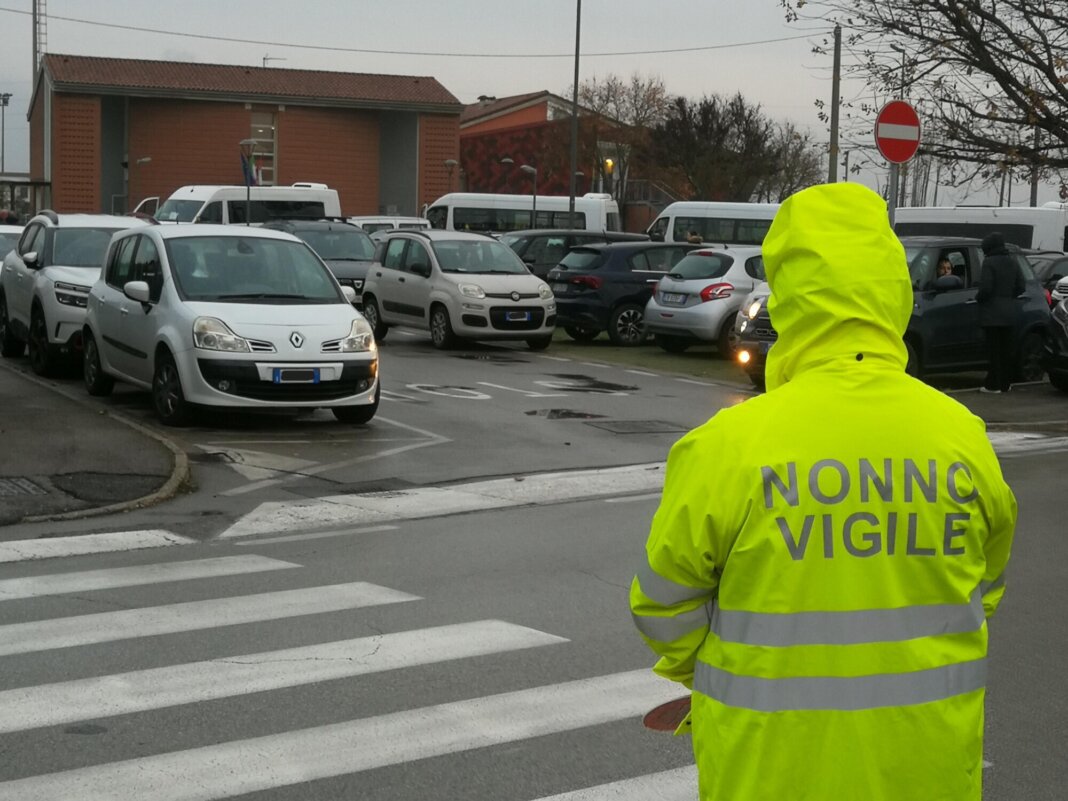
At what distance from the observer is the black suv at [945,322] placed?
60.6ft

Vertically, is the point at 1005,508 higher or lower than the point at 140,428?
higher

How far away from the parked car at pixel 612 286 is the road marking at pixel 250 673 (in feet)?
59.2

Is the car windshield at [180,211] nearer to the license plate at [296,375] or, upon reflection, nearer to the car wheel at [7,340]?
the car wheel at [7,340]

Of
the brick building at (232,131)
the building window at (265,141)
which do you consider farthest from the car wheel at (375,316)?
the building window at (265,141)

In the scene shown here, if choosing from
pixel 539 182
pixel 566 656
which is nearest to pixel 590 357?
pixel 566 656

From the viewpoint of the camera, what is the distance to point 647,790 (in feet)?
16.1

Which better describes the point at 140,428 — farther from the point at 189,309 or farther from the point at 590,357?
the point at 590,357

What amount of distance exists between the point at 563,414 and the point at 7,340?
8167 mm

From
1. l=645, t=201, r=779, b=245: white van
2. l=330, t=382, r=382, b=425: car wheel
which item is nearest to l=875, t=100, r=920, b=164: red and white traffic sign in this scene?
l=330, t=382, r=382, b=425: car wheel

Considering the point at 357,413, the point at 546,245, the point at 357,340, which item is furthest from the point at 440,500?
the point at 546,245

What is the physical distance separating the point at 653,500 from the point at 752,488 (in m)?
8.50

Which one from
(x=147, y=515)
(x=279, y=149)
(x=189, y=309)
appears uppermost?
(x=279, y=149)

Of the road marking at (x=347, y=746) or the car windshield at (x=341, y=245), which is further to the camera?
the car windshield at (x=341, y=245)

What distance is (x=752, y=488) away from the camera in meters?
2.62
